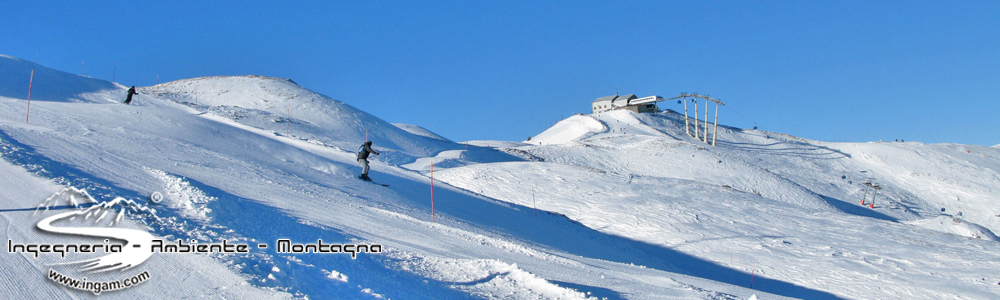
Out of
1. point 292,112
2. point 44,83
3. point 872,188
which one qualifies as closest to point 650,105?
point 872,188

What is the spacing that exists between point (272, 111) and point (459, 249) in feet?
102

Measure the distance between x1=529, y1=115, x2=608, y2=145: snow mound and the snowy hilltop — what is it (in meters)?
19.5

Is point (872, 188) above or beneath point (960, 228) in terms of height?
above

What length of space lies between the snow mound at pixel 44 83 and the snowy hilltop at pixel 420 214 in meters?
0.19

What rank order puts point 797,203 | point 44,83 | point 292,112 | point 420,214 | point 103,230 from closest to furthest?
point 103,230, point 420,214, point 44,83, point 797,203, point 292,112

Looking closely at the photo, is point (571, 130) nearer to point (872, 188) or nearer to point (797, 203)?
point (872, 188)

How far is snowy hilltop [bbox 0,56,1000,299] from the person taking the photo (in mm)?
6496

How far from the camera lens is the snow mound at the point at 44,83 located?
26609mm

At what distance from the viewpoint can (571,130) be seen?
66.3 meters

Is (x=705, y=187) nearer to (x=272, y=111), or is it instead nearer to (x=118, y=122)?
(x=118, y=122)

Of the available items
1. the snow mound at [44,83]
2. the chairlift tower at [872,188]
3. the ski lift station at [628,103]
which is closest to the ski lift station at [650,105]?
the ski lift station at [628,103]

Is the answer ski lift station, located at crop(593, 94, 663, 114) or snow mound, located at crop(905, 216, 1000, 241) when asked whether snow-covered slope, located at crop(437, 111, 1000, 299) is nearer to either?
snow mound, located at crop(905, 216, 1000, 241)

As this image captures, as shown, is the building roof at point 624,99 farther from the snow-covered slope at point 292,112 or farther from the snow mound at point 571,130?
the snow-covered slope at point 292,112

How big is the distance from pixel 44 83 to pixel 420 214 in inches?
1136
